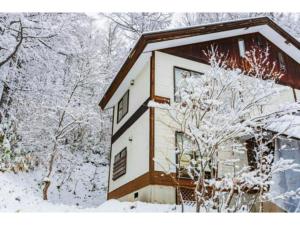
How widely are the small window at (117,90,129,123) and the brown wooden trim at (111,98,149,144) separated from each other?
52cm

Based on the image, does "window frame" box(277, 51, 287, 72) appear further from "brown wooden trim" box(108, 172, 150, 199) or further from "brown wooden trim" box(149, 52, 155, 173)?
"brown wooden trim" box(108, 172, 150, 199)

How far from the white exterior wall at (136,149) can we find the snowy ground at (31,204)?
3.22 ft

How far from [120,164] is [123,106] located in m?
2.27

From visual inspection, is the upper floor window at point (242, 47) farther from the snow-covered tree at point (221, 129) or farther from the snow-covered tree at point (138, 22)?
the snow-covered tree at point (138, 22)

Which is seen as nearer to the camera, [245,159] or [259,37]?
[245,159]

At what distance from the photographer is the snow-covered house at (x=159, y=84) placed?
28.8 ft

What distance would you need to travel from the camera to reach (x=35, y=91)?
1304 cm

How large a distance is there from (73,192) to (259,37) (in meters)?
10.3

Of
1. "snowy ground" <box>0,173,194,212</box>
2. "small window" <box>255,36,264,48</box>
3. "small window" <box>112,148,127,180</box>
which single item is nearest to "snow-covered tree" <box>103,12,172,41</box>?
"small window" <box>255,36,264,48</box>

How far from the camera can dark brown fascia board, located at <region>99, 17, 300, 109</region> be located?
9180 mm
